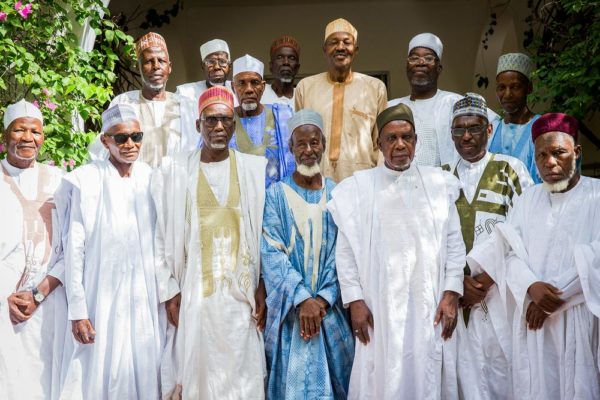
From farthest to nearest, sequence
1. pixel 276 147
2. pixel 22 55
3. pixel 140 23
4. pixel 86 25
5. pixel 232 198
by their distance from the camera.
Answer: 1. pixel 140 23
2. pixel 86 25
3. pixel 22 55
4. pixel 276 147
5. pixel 232 198

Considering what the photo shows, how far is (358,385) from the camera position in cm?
476

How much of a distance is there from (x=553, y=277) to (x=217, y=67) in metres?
3.25

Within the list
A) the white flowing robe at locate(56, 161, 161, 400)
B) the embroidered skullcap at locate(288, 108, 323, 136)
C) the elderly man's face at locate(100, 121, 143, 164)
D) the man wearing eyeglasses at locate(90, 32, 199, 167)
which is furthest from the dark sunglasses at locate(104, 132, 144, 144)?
the embroidered skullcap at locate(288, 108, 323, 136)

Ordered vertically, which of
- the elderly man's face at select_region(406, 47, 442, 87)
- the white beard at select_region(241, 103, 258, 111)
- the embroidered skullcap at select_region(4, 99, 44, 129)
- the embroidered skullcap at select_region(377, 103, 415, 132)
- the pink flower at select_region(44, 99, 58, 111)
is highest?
the elderly man's face at select_region(406, 47, 442, 87)

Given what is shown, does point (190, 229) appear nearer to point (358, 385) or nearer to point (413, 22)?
point (358, 385)

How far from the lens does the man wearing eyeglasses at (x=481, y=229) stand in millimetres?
4816

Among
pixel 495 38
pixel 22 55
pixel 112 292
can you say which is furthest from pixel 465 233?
pixel 495 38

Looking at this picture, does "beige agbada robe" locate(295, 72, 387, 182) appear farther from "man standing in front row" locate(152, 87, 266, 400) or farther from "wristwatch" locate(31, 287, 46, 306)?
"wristwatch" locate(31, 287, 46, 306)

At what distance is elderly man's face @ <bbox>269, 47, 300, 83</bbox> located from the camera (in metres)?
6.53

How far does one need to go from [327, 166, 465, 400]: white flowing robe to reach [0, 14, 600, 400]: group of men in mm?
11

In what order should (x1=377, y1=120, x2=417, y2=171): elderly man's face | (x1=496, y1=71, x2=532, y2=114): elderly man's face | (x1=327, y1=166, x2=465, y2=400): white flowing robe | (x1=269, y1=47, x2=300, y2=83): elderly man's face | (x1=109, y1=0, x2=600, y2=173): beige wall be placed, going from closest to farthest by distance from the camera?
(x1=327, y1=166, x2=465, y2=400): white flowing robe, (x1=377, y1=120, x2=417, y2=171): elderly man's face, (x1=496, y1=71, x2=532, y2=114): elderly man's face, (x1=269, y1=47, x2=300, y2=83): elderly man's face, (x1=109, y1=0, x2=600, y2=173): beige wall

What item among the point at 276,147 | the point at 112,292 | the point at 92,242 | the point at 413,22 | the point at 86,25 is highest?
the point at 413,22

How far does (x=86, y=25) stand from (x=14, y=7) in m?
0.95

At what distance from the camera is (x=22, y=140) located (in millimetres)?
5250
